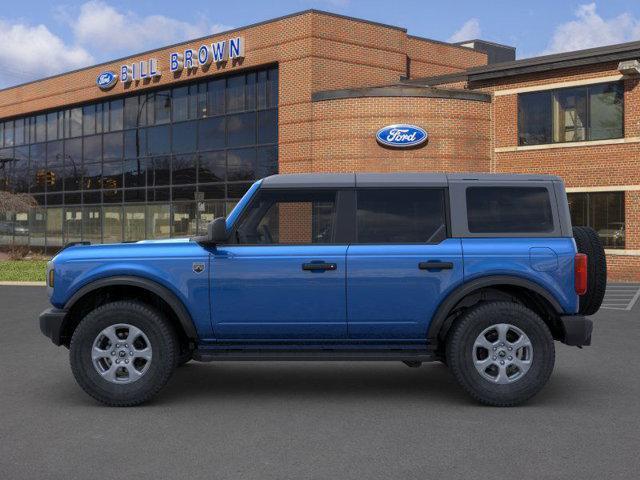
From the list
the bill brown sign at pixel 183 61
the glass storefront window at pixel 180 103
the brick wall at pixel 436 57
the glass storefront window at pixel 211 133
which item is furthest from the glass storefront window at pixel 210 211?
the brick wall at pixel 436 57

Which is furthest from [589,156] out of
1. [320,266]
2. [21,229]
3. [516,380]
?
[21,229]

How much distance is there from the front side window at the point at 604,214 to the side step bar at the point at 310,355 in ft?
56.9

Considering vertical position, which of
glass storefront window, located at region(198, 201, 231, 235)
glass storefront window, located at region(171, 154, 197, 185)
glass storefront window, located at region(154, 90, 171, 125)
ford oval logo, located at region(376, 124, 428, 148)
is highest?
glass storefront window, located at region(154, 90, 171, 125)

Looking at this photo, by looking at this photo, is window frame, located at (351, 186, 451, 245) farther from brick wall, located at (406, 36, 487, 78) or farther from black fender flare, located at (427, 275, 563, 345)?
brick wall, located at (406, 36, 487, 78)

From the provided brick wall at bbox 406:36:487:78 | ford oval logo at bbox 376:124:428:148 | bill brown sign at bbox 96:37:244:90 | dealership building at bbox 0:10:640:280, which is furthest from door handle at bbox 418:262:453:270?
brick wall at bbox 406:36:487:78

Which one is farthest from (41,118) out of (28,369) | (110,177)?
(28,369)

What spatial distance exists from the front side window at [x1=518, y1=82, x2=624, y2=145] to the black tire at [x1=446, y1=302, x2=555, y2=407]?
58.6ft

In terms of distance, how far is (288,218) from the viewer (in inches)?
265

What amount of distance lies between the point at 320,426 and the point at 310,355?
0.81m

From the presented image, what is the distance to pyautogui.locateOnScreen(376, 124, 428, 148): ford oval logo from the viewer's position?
24266 millimetres

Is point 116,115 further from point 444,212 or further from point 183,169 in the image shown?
point 444,212

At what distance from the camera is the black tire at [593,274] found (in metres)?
6.59

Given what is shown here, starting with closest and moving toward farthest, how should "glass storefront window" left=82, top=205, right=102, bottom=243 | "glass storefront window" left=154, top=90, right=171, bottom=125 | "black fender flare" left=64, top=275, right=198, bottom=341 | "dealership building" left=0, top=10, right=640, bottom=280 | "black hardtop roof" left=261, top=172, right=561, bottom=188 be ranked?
"black fender flare" left=64, top=275, right=198, bottom=341 → "black hardtop roof" left=261, top=172, right=561, bottom=188 → "dealership building" left=0, top=10, right=640, bottom=280 → "glass storefront window" left=154, top=90, right=171, bottom=125 → "glass storefront window" left=82, top=205, right=102, bottom=243

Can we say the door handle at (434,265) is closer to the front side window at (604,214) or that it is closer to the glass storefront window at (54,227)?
the front side window at (604,214)
